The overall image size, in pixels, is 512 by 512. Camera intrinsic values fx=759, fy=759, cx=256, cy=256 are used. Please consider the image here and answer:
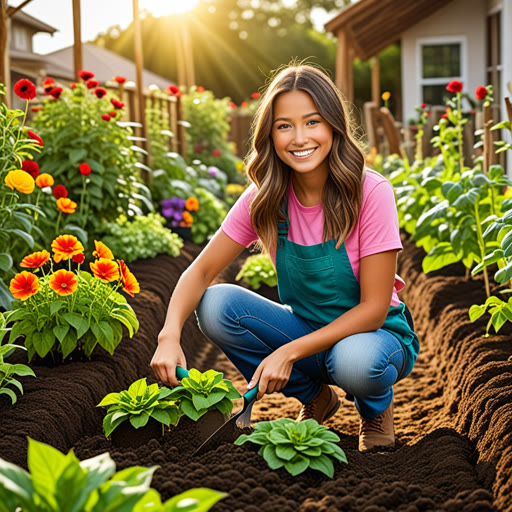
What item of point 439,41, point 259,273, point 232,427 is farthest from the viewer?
point 439,41

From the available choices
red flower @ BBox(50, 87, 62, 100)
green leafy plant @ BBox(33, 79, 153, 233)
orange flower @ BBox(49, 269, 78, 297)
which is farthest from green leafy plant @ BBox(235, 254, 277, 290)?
orange flower @ BBox(49, 269, 78, 297)

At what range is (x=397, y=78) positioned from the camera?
2236cm

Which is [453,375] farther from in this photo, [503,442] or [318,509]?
[318,509]

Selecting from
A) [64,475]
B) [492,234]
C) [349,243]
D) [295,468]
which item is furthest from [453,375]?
[64,475]

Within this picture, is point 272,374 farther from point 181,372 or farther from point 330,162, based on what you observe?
point 330,162

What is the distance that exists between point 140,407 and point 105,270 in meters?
0.60

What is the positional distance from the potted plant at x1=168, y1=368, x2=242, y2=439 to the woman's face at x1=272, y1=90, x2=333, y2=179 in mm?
727

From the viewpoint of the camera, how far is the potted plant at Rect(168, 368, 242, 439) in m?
2.19

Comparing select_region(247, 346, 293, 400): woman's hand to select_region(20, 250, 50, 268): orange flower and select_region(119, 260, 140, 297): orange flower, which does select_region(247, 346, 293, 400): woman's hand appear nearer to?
select_region(119, 260, 140, 297): orange flower

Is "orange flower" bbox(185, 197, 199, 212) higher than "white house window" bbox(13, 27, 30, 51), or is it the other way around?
"white house window" bbox(13, 27, 30, 51)

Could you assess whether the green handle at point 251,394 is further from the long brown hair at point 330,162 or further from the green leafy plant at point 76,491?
the green leafy plant at point 76,491

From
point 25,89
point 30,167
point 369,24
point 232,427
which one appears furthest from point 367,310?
point 369,24

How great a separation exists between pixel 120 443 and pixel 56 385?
1.42 feet

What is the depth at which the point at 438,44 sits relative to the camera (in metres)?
10.9
